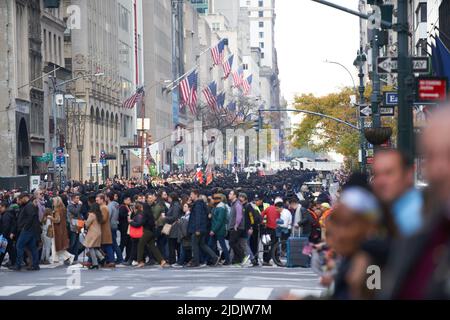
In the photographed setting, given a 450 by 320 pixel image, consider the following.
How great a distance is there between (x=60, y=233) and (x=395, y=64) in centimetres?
1118

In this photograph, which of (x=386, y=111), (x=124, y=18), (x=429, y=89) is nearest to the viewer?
(x=429, y=89)

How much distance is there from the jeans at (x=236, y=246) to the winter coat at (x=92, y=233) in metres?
3.08

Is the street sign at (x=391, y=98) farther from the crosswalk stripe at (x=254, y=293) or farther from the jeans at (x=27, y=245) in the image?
the jeans at (x=27, y=245)

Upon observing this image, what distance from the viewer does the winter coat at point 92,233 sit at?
1075 inches

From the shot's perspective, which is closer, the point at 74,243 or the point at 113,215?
the point at 113,215

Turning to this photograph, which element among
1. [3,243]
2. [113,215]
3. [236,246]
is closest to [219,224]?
[236,246]

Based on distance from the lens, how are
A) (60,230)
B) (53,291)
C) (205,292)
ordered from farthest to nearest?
(60,230), (53,291), (205,292)

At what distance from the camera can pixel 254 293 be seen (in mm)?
19812

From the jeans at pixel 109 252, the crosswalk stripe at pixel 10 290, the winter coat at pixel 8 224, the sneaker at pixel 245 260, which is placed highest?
the winter coat at pixel 8 224

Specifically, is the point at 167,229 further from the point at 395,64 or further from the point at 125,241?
the point at 395,64

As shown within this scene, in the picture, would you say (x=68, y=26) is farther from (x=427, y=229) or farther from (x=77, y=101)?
(x=427, y=229)

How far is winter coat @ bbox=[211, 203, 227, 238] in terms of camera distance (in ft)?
93.1

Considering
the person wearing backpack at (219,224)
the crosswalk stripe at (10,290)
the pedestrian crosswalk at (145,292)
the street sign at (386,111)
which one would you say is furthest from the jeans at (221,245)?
the crosswalk stripe at (10,290)

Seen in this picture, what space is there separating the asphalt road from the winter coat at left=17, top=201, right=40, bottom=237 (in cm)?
98
